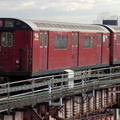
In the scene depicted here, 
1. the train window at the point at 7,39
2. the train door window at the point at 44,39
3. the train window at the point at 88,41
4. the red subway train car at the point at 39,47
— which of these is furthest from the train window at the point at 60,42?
the train window at the point at 7,39

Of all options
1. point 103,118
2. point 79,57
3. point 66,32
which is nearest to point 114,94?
point 103,118

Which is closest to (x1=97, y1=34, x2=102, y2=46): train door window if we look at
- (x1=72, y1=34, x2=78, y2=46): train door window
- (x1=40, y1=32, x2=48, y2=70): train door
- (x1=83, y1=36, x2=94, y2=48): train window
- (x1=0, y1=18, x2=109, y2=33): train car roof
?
(x1=0, y1=18, x2=109, y2=33): train car roof

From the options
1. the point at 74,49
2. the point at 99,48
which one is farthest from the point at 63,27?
the point at 99,48

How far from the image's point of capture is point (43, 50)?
79.8 feet

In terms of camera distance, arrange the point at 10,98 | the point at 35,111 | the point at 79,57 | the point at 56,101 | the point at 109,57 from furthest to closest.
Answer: the point at 109,57, the point at 79,57, the point at 56,101, the point at 35,111, the point at 10,98

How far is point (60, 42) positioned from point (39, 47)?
2501mm

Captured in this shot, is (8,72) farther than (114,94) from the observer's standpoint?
No

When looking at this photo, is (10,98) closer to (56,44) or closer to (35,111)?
(35,111)

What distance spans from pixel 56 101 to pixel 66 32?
5856mm

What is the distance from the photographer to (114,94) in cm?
3105

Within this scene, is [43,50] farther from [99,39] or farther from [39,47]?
[99,39]

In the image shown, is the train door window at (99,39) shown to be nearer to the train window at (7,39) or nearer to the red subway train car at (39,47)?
the red subway train car at (39,47)

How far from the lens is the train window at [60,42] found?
25.3 m

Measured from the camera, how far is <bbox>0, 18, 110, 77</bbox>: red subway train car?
912 inches
